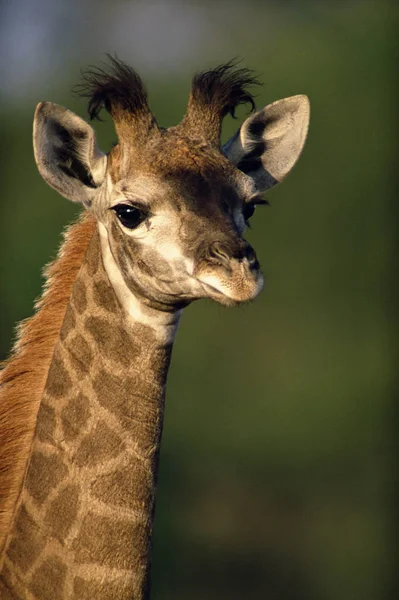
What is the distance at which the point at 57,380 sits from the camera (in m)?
4.71

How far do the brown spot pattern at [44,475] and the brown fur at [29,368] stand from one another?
0.16m

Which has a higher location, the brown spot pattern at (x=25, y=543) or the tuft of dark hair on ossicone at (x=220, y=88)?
the tuft of dark hair on ossicone at (x=220, y=88)

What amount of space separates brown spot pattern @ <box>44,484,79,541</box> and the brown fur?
0.98 feet

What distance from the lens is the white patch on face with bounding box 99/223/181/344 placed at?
470cm

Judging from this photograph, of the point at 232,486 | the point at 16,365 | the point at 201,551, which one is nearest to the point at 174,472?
the point at 232,486

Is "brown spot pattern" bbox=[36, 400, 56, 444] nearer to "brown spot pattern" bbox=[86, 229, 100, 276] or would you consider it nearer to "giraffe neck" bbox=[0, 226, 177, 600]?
"giraffe neck" bbox=[0, 226, 177, 600]

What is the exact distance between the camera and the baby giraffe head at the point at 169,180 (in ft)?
14.6

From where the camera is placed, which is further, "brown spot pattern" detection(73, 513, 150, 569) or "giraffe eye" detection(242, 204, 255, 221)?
"giraffe eye" detection(242, 204, 255, 221)

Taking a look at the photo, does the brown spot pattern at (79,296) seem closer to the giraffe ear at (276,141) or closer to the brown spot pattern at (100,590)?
the giraffe ear at (276,141)

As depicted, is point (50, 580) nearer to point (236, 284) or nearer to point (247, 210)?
point (236, 284)

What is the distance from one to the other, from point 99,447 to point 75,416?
0.59 ft

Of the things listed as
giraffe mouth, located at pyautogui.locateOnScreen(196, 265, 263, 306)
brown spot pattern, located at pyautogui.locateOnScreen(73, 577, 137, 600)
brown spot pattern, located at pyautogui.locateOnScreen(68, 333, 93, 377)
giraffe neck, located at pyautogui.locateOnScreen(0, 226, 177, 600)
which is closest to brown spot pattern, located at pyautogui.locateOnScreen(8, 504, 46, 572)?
giraffe neck, located at pyautogui.locateOnScreen(0, 226, 177, 600)

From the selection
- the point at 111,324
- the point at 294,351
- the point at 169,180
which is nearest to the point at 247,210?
the point at 169,180

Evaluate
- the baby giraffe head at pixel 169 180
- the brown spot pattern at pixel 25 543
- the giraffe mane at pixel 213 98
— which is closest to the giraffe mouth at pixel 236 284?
the baby giraffe head at pixel 169 180
